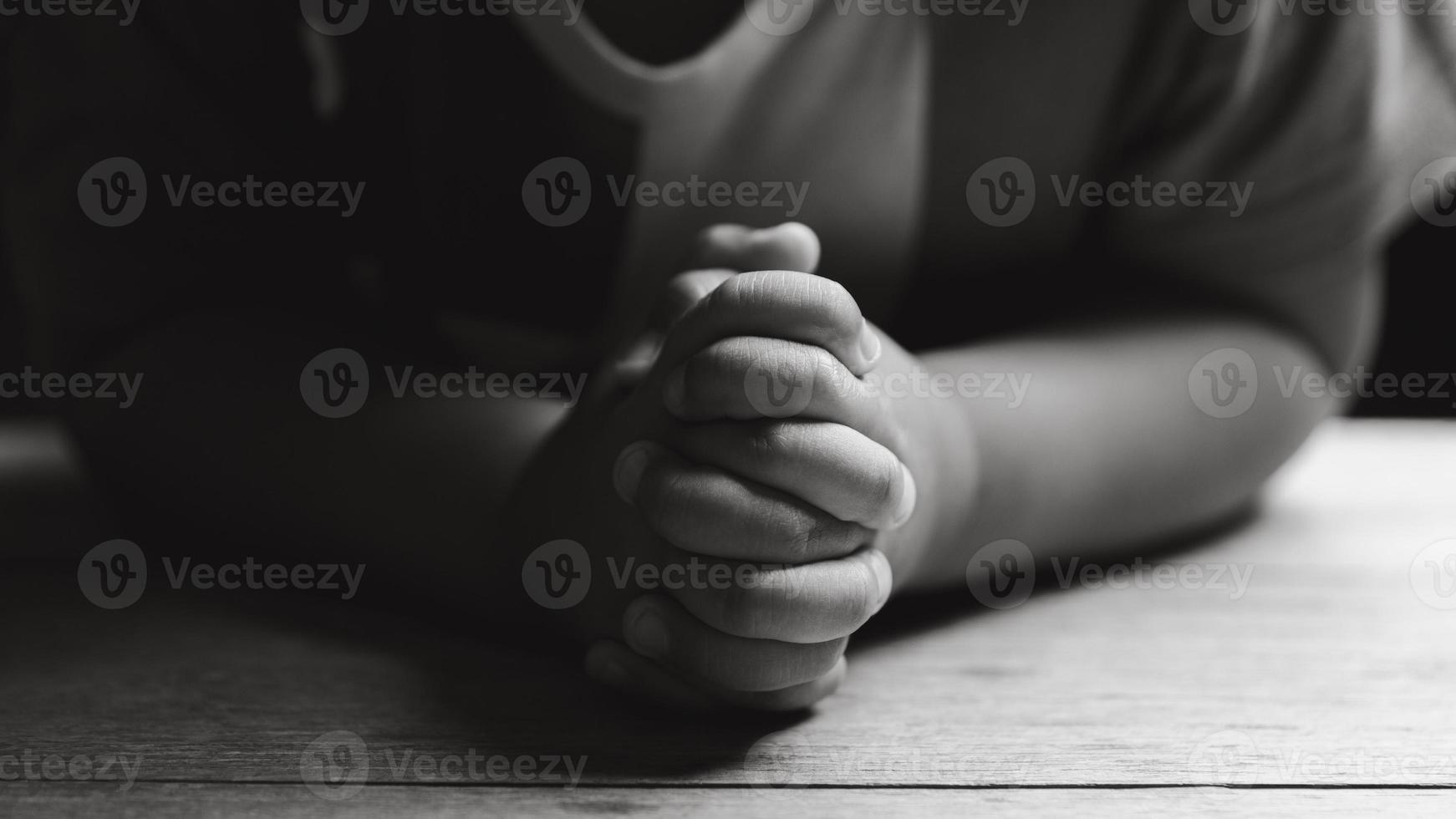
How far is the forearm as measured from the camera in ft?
1.88

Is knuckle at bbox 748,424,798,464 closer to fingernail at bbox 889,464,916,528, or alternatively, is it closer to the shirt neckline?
fingernail at bbox 889,464,916,528

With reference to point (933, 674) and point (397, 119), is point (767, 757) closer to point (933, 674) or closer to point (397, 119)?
point (933, 674)

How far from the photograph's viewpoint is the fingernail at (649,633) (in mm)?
434

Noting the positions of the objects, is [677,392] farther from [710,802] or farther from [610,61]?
[610,61]

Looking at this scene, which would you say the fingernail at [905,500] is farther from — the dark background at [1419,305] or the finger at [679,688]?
the dark background at [1419,305]

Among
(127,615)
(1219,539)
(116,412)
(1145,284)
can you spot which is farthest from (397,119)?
(1219,539)

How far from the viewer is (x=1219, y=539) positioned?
30.3 inches

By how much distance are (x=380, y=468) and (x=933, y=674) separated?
0.96 ft

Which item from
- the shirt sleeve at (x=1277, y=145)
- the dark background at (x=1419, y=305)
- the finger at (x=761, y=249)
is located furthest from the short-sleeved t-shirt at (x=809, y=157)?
the dark background at (x=1419, y=305)

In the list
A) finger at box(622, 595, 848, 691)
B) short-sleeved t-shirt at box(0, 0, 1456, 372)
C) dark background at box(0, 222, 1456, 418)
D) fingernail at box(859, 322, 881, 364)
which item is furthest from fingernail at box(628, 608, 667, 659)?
dark background at box(0, 222, 1456, 418)

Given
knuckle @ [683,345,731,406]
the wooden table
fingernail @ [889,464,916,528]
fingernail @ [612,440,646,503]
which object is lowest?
the wooden table

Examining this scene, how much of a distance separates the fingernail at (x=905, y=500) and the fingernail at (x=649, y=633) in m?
0.10

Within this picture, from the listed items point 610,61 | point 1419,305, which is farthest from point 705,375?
point 1419,305

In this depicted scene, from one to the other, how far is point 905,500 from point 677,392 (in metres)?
0.09
